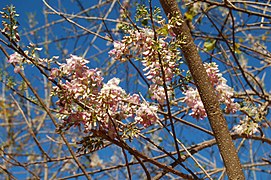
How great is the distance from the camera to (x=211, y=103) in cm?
106

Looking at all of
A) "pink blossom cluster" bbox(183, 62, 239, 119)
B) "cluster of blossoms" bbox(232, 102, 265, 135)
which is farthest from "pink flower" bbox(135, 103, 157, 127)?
"cluster of blossoms" bbox(232, 102, 265, 135)

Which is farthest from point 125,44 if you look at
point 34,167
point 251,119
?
point 34,167

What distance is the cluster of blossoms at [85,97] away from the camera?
968 millimetres

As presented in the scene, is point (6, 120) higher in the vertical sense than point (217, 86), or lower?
higher

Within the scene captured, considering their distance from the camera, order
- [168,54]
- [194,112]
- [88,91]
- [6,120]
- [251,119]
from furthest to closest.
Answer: [6,120], [251,119], [194,112], [168,54], [88,91]

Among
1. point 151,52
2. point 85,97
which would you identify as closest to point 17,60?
point 85,97

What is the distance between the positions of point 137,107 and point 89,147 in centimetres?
16

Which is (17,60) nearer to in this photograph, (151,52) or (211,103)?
(151,52)

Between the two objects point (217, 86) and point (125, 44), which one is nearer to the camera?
A: point (125, 44)

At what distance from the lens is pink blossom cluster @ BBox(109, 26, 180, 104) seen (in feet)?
3.54

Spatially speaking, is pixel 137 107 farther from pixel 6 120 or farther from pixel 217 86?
pixel 6 120

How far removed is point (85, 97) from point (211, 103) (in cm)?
29

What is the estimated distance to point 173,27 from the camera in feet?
3.69

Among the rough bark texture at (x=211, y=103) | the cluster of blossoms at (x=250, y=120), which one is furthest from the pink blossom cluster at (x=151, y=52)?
the cluster of blossoms at (x=250, y=120)
